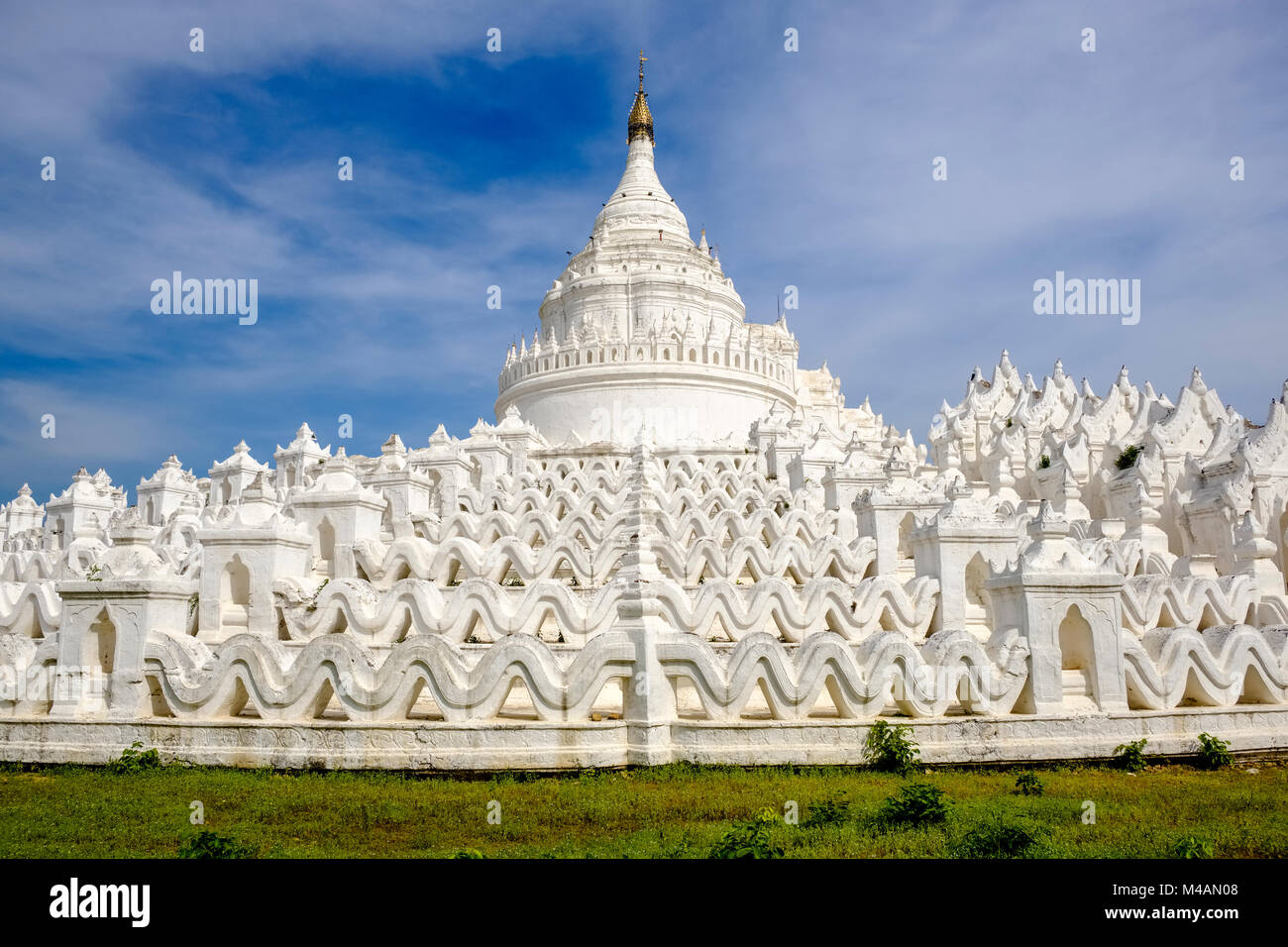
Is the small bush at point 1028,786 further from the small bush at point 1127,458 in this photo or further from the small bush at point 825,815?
the small bush at point 1127,458

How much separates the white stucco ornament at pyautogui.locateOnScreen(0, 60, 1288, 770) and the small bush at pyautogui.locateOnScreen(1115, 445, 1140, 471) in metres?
2.15

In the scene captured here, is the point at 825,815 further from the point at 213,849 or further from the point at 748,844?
the point at 213,849

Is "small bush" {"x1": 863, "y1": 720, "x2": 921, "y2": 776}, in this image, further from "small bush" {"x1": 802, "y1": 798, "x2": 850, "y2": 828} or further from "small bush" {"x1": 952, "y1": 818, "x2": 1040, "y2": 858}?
"small bush" {"x1": 952, "y1": 818, "x2": 1040, "y2": 858}

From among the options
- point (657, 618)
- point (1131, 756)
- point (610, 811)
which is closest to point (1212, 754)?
point (1131, 756)

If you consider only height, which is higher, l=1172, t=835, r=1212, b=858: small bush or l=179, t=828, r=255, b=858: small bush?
l=179, t=828, r=255, b=858: small bush

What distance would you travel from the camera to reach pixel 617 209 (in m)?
41.5

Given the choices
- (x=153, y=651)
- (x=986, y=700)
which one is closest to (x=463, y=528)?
(x=153, y=651)

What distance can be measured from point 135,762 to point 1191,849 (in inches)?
359

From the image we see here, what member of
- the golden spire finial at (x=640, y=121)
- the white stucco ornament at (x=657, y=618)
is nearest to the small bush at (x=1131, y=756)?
the white stucco ornament at (x=657, y=618)

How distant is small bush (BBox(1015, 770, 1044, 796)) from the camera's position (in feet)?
26.2

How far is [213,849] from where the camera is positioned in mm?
5805

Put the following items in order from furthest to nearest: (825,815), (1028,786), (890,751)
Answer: (890,751)
(1028,786)
(825,815)

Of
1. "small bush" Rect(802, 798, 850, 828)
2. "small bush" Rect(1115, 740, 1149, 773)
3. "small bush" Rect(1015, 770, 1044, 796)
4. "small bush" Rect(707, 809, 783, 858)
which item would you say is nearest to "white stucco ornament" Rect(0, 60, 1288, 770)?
"small bush" Rect(1115, 740, 1149, 773)

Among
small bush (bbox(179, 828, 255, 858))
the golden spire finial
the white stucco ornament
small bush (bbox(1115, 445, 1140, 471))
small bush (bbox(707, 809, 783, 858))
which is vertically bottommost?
small bush (bbox(707, 809, 783, 858))
